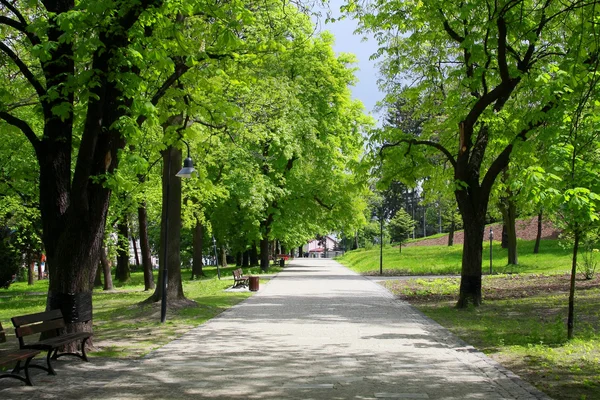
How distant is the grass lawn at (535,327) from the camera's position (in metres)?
7.91

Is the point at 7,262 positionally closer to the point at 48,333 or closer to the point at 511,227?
the point at 48,333

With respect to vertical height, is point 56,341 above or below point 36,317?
below

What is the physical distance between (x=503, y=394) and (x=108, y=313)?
12.2 m

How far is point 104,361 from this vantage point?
921 cm

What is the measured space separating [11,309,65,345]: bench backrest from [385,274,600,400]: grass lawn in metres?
6.44

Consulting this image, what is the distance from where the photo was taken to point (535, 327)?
12398mm

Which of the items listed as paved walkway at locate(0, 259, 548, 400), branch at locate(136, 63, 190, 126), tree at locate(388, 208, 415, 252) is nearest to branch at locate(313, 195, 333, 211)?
paved walkway at locate(0, 259, 548, 400)

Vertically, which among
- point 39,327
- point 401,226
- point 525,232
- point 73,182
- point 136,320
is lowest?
point 136,320

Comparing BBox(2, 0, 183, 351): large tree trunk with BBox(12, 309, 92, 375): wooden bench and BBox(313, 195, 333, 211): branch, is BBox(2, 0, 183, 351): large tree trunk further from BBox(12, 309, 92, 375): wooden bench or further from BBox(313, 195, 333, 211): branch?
BBox(313, 195, 333, 211): branch

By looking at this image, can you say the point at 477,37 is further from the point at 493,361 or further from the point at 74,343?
the point at 74,343

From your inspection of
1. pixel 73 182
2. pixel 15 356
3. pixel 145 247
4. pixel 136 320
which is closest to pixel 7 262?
pixel 145 247

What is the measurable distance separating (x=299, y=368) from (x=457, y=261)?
1306 inches

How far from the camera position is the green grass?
3350 cm

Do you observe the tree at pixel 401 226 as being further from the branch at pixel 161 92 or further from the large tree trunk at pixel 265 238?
the branch at pixel 161 92
